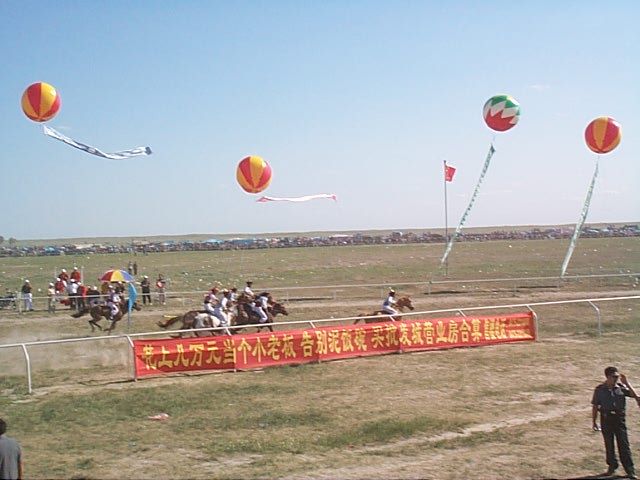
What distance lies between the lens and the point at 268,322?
22.5m

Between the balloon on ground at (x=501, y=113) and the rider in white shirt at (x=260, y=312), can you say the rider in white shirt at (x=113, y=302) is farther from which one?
the balloon on ground at (x=501, y=113)

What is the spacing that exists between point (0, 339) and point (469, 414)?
16.8m

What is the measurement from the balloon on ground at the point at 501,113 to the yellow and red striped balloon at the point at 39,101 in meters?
16.8

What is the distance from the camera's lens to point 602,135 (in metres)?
29.5

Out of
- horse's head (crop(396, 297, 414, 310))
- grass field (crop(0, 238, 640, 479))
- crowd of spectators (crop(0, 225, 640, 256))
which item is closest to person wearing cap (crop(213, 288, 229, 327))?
grass field (crop(0, 238, 640, 479))

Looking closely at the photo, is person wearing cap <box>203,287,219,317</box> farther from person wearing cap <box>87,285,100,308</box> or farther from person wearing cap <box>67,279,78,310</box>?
person wearing cap <box>67,279,78,310</box>

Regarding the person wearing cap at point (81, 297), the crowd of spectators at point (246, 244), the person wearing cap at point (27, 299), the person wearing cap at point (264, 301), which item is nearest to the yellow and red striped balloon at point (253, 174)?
the person wearing cap at point (264, 301)

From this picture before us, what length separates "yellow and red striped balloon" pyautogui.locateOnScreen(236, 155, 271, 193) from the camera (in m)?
24.1

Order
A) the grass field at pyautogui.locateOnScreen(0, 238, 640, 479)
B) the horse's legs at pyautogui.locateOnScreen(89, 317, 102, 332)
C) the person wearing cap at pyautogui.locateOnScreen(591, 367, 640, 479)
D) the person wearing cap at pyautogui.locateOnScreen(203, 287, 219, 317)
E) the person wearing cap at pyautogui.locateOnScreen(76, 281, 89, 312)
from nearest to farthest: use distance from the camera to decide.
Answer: the person wearing cap at pyautogui.locateOnScreen(591, 367, 640, 479)
the grass field at pyautogui.locateOnScreen(0, 238, 640, 479)
the person wearing cap at pyautogui.locateOnScreen(203, 287, 219, 317)
the horse's legs at pyautogui.locateOnScreen(89, 317, 102, 332)
the person wearing cap at pyautogui.locateOnScreen(76, 281, 89, 312)

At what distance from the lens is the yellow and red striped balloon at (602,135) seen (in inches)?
1147

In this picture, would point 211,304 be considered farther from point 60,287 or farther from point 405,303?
point 60,287

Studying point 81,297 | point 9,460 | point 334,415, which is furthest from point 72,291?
point 9,460

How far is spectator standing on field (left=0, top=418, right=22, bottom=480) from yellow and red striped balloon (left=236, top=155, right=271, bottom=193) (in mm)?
17179

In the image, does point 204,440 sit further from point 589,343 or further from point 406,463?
point 589,343
